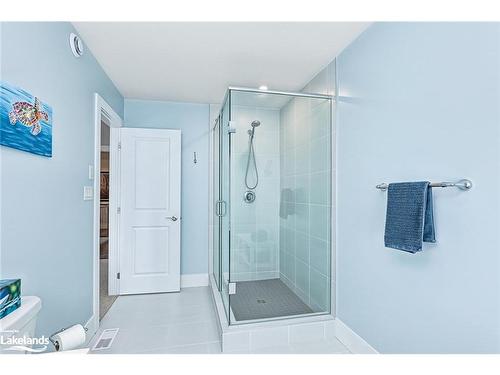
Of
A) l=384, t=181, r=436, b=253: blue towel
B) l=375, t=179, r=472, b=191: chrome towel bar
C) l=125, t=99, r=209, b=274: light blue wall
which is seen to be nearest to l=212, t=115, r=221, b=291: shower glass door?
l=125, t=99, r=209, b=274: light blue wall

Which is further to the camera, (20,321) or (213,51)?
(213,51)

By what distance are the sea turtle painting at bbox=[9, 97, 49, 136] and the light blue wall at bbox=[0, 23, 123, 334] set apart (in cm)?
10

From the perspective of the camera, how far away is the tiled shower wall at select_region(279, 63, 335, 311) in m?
2.36

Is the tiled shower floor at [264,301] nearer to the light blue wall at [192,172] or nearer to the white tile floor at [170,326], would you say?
the white tile floor at [170,326]

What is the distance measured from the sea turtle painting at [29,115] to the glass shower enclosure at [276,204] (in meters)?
1.31

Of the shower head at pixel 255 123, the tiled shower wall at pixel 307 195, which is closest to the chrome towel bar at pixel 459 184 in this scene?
the tiled shower wall at pixel 307 195

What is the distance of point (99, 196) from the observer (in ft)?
7.89

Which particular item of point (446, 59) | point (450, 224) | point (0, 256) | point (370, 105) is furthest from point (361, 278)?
point (0, 256)

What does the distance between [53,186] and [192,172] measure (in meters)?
2.02

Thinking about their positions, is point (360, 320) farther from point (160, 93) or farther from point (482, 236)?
point (160, 93)

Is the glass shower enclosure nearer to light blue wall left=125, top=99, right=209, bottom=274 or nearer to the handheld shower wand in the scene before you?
the handheld shower wand

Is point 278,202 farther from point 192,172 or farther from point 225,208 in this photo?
point 192,172

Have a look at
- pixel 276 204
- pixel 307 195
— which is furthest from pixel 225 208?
pixel 307 195

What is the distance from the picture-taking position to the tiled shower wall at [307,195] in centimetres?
236
